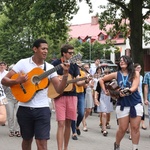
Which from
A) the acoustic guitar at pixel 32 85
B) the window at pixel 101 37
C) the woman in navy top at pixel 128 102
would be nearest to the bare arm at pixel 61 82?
the acoustic guitar at pixel 32 85

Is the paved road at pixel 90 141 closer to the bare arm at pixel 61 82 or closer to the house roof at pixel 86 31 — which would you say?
the bare arm at pixel 61 82

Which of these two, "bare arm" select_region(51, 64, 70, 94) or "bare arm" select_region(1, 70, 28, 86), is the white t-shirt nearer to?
"bare arm" select_region(51, 64, 70, 94)

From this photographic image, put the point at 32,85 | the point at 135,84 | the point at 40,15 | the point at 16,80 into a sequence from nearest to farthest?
the point at 16,80 → the point at 32,85 → the point at 135,84 → the point at 40,15

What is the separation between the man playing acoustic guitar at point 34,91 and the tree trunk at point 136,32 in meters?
13.6

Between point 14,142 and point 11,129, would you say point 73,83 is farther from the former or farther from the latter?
point 11,129

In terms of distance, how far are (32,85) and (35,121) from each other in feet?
1.62

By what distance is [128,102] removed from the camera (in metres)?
6.85

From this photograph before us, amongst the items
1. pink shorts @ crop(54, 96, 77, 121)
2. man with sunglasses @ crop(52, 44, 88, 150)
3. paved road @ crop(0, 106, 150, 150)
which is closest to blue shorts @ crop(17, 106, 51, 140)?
man with sunglasses @ crop(52, 44, 88, 150)

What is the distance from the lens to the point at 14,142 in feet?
27.3

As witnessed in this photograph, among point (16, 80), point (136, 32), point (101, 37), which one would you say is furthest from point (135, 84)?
point (101, 37)

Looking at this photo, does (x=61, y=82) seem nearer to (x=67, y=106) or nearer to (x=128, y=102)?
(x=67, y=106)

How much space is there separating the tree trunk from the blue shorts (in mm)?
13702

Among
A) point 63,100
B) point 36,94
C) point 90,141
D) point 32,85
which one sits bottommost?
point 90,141

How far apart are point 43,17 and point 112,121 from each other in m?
7.79
